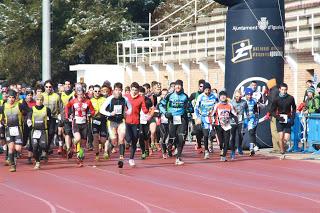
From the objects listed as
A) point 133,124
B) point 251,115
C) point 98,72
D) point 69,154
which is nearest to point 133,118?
point 133,124

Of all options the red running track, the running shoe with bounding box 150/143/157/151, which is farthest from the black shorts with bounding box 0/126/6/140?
the running shoe with bounding box 150/143/157/151

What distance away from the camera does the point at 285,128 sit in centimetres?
2367

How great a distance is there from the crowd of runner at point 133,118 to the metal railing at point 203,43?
5321 millimetres

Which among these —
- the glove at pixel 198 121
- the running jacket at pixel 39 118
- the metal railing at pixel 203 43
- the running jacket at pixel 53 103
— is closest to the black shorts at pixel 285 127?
the glove at pixel 198 121

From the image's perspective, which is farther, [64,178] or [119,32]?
[119,32]

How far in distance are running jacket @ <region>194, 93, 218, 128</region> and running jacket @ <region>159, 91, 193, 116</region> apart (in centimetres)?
140

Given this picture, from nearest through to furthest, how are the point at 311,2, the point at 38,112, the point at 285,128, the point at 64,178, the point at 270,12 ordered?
the point at 64,178
the point at 38,112
the point at 285,128
the point at 270,12
the point at 311,2

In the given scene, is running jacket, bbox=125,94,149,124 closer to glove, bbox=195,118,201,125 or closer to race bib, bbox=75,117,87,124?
race bib, bbox=75,117,87,124

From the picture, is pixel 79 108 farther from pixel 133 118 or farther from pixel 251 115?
pixel 251 115

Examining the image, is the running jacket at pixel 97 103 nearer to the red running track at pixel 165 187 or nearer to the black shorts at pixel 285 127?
the red running track at pixel 165 187

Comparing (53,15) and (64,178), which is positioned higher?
(53,15)

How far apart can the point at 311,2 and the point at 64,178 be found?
782 inches

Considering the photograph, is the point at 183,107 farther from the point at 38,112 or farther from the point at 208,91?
the point at 38,112

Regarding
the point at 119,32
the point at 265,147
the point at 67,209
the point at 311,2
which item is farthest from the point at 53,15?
the point at 67,209
